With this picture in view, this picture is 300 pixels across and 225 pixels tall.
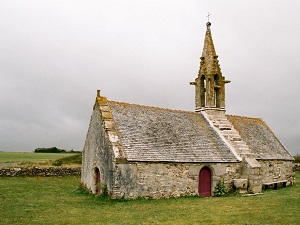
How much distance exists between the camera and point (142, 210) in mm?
14672

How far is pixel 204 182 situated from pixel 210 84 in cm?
799

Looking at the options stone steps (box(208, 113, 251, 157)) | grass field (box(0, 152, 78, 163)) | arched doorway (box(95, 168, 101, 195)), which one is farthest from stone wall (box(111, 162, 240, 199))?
grass field (box(0, 152, 78, 163))

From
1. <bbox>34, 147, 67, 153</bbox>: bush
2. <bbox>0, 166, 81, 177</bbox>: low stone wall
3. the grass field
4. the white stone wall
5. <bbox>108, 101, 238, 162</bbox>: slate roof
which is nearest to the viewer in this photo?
the white stone wall

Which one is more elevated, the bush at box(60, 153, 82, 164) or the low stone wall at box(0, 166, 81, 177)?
the bush at box(60, 153, 82, 164)

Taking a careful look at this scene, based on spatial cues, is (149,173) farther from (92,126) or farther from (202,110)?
(202,110)

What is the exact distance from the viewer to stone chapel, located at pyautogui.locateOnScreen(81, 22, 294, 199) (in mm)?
17641

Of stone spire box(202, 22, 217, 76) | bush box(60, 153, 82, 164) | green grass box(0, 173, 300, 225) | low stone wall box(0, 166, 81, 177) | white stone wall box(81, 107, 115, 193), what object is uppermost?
stone spire box(202, 22, 217, 76)

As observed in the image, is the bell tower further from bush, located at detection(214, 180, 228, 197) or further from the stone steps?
bush, located at detection(214, 180, 228, 197)

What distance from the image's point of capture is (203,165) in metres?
19.8

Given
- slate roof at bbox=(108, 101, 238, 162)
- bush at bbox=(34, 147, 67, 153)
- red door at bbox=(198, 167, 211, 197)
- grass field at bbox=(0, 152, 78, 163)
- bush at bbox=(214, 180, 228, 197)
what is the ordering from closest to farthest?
slate roof at bbox=(108, 101, 238, 162) → red door at bbox=(198, 167, 211, 197) → bush at bbox=(214, 180, 228, 197) → grass field at bbox=(0, 152, 78, 163) → bush at bbox=(34, 147, 67, 153)

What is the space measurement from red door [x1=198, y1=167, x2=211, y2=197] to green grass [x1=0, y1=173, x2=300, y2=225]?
4.10 feet

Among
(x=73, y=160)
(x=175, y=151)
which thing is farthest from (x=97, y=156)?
(x=73, y=160)

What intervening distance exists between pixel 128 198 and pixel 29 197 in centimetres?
581

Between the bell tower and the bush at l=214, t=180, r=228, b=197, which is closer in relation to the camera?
the bush at l=214, t=180, r=228, b=197
